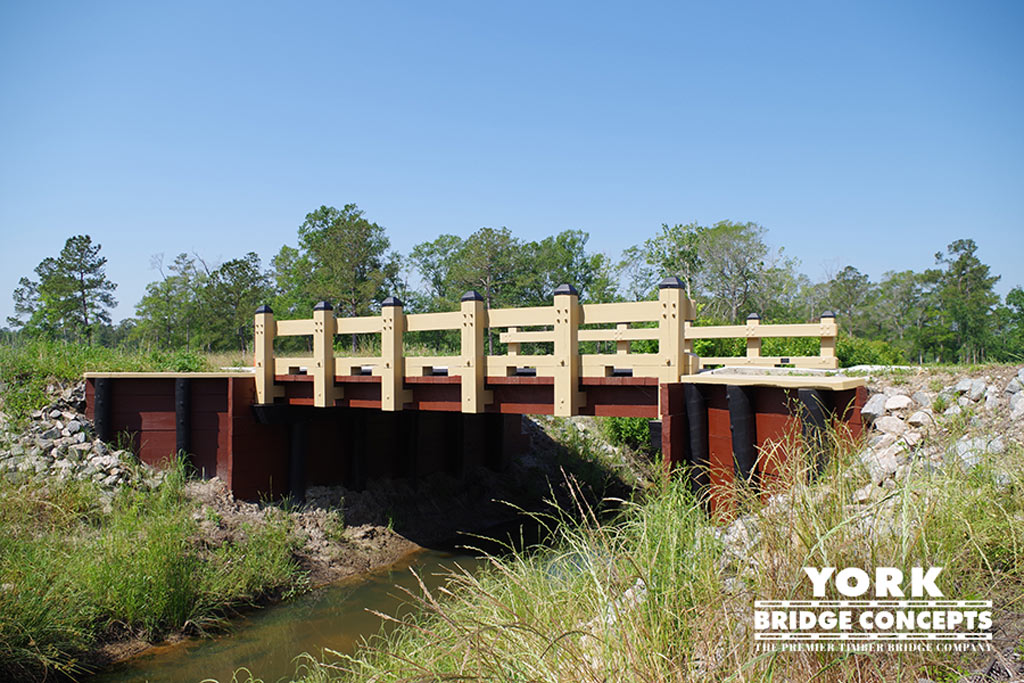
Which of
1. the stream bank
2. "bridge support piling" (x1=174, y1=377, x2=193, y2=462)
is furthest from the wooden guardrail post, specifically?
"bridge support piling" (x1=174, y1=377, x2=193, y2=462)

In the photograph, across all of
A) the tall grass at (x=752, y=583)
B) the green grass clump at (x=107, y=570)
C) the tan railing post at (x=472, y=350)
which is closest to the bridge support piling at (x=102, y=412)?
the green grass clump at (x=107, y=570)

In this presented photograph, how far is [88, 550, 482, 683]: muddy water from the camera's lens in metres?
7.43

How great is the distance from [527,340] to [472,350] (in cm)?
80

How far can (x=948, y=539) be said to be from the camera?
3.41 meters

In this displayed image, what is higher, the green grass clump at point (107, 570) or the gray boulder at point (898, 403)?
the gray boulder at point (898, 403)

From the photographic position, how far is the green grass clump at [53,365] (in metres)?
11.5

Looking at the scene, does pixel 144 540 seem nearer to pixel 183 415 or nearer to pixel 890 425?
pixel 183 415

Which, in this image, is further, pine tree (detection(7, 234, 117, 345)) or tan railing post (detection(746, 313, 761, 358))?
pine tree (detection(7, 234, 117, 345))

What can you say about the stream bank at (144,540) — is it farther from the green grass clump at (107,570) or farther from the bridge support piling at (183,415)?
the bridge support piling at (183,415)

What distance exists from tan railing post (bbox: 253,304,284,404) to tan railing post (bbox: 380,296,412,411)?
2504 millimetres

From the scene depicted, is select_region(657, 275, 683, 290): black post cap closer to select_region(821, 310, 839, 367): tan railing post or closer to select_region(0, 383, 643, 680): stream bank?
select_region(0, 383, 643, 680): stream bank

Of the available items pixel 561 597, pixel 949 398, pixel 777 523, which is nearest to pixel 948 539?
pixel 777 523

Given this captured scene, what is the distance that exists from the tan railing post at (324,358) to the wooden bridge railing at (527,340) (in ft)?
0.05

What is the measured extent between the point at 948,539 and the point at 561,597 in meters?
2.28
